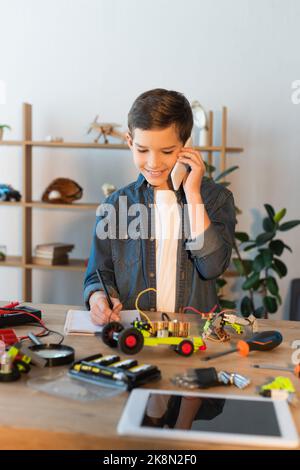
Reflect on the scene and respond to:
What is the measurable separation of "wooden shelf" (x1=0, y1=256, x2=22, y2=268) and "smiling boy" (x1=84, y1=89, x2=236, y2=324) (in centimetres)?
204

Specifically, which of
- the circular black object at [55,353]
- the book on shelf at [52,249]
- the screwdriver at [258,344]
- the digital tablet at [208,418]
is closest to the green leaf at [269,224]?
the book on shelf at [52,249]

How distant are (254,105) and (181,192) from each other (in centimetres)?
220

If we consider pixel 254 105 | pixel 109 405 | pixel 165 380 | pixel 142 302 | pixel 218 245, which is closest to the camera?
pixel 109 405

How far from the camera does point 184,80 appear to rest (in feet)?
13.1

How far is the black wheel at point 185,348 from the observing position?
1288mm

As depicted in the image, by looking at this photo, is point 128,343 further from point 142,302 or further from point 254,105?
point 254,105

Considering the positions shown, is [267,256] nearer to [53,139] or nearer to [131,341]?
[53,139]

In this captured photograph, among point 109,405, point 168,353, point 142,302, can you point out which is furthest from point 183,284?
point 109,405

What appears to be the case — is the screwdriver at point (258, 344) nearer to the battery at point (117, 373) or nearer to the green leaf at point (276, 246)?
the battery at point (117, 373)

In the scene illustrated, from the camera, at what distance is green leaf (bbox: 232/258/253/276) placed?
3664 mm

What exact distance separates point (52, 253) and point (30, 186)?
0.50m

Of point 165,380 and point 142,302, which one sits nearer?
point 165,380
